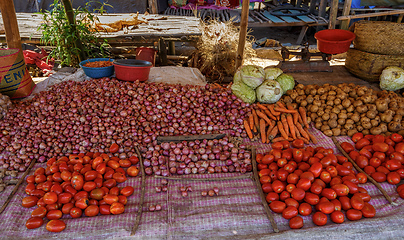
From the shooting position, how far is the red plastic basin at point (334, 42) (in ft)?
12.6

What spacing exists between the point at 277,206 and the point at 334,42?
9.68 ft

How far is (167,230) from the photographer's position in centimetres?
194

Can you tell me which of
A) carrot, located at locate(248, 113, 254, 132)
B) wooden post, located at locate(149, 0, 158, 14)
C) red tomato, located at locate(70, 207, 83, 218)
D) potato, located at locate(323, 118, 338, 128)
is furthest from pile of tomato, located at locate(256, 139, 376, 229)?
wooden post, located at locate(149, 0, 158, 14)

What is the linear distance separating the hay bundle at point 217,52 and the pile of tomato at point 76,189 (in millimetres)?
3638

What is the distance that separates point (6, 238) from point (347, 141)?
11.1 feet

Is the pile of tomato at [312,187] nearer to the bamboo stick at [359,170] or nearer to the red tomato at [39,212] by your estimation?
the bamboo stick at [359,170]

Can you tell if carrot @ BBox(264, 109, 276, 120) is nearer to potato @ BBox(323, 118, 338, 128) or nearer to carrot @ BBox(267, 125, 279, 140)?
carrot @ BBox(267, 125, 279, 140)

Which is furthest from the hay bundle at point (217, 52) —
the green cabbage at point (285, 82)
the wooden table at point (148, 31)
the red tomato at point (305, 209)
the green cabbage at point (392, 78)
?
the red tomato at point (305, 209)

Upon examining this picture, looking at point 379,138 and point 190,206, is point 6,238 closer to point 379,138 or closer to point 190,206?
point 190,206

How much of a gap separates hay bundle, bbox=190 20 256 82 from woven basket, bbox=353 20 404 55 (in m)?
2.54

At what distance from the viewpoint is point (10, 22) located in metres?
3.68

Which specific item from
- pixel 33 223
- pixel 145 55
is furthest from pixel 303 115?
pixel 145 55

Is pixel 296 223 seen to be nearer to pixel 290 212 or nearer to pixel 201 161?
pixel 290 212

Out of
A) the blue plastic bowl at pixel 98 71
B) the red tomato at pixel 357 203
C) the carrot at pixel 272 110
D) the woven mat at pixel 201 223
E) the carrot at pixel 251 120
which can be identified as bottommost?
the woven mat at pixel 201 223
